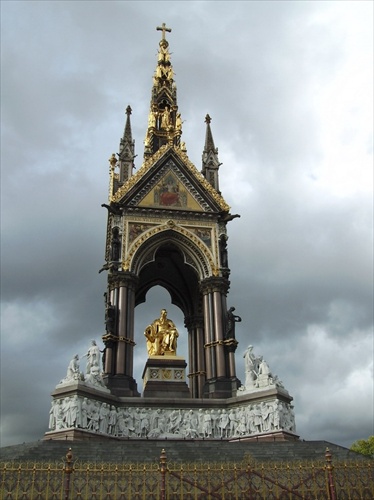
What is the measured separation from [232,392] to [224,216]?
8.89 meters

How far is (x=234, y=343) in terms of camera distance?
22.3 metres

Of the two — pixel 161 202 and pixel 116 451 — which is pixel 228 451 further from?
pixel 161 202

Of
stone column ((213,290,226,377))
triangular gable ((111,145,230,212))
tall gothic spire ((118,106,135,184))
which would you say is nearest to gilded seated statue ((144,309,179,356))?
stone column ((213,290,226,377))

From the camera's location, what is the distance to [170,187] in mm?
26047

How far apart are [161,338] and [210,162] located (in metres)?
10.2

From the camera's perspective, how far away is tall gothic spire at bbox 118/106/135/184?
1034 inches

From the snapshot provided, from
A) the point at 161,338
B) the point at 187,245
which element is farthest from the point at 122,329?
the point at 187,245

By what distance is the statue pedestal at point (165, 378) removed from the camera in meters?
21.5

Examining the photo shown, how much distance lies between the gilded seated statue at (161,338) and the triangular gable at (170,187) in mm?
5794

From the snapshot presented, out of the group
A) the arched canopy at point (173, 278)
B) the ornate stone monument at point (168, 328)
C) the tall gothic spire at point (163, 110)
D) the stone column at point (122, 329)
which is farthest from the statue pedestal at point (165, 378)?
the tall gothic spire at point (163, 110)

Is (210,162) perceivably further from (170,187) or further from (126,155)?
(126,155)

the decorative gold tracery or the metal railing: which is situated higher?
the decorative gold tracery

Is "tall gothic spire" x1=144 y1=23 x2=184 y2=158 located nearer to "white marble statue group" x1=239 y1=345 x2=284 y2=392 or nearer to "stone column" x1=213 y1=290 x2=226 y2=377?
"stone column" x1=213 y1=290 x2=226 y2=377

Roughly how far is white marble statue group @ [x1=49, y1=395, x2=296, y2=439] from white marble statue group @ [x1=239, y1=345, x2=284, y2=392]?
0.70 metres
